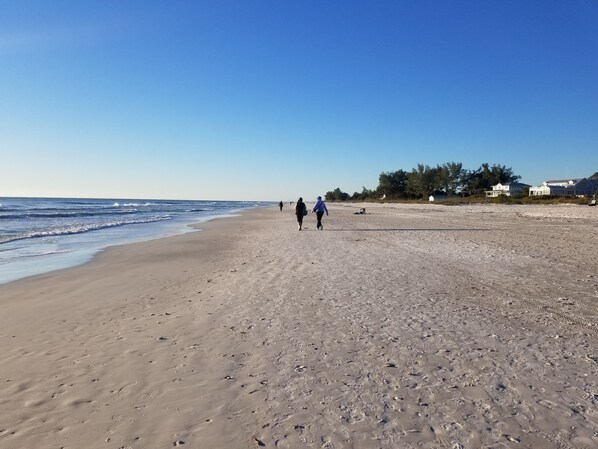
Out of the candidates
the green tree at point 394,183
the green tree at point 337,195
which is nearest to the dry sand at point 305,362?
the green tree at point 394,183

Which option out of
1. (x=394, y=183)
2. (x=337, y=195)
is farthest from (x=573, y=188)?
(x=337, y=195)

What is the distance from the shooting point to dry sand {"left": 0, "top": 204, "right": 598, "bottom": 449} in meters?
3.10

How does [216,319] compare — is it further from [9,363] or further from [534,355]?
[534,355]

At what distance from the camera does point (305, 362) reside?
14.3 ft

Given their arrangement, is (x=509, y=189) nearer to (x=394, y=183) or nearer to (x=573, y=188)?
(x=573, y=188)

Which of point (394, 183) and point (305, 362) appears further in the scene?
point (394, 183)

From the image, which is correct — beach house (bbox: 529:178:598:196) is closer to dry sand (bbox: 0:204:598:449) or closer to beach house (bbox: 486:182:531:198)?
beach house (bbox: 486:182:531:198)

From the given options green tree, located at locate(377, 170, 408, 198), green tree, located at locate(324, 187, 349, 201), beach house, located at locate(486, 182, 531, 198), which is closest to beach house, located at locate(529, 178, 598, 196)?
beach house, located at locate(486, 182, 531, 198)

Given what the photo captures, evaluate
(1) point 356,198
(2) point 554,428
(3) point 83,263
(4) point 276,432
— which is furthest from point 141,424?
(1) point 356,198

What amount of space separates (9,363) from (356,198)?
166m

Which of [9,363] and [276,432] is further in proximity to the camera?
[9,363]

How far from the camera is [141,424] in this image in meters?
3.20

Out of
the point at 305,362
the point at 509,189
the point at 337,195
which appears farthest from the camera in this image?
the point at 337,195

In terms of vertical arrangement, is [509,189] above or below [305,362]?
above
